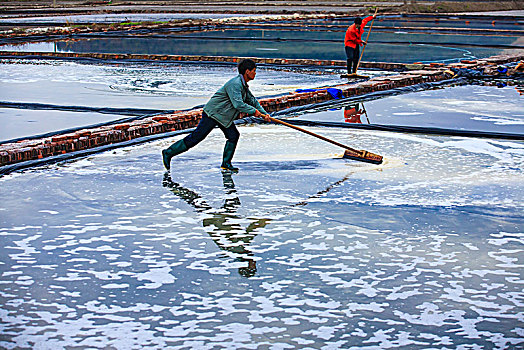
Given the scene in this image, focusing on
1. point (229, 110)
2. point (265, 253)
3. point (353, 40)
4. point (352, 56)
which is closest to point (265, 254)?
point (265, 253)

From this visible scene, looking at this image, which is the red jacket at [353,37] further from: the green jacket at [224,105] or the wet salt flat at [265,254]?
the green jacket at [224,105]

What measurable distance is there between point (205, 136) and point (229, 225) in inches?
59.2

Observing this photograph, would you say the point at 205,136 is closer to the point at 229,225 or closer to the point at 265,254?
the point at 229,225

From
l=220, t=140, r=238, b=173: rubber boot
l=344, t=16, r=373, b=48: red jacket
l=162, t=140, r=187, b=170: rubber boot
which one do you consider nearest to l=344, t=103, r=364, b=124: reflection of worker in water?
l=344, t=16, r=373, b=48: red jacket

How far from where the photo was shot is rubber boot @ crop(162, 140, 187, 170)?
620cm

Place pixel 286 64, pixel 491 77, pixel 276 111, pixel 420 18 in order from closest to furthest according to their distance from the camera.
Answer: pixel 276 111, pixel 491 77, pixel 286 64, pixel 420 18

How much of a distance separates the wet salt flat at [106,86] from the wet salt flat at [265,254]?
2.07m

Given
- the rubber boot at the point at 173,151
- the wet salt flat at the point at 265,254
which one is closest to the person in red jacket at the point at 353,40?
the wet salt flat at the point at 265,254

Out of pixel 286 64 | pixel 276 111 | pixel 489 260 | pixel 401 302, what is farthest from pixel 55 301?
pixel 286 64

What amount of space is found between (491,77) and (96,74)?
22.4ft

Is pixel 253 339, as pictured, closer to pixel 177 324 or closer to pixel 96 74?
pixel 177 324

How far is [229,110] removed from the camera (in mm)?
6035

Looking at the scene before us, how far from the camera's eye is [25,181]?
19.5 feet

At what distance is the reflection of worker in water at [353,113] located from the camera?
877 centimetres
